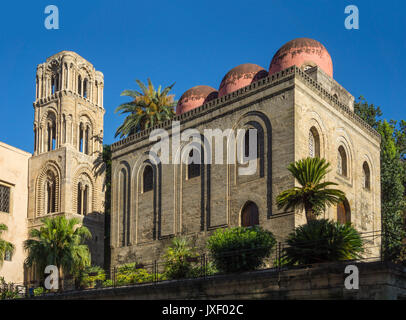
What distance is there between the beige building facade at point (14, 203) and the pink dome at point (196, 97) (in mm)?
15428

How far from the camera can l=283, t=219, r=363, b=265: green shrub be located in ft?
59.2

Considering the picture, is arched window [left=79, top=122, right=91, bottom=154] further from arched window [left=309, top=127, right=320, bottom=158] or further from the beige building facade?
arched window [left=309, top=127, right=320, bottom=158]

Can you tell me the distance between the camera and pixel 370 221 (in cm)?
3209

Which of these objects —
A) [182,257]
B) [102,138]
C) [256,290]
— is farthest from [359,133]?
[102,138]

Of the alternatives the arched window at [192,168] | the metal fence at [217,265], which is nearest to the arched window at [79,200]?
the metal fence at [217,265]

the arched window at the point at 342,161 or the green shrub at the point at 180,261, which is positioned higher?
the arched window at the point at 342,161

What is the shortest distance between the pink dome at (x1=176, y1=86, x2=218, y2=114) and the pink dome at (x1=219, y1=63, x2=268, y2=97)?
2.23 metres

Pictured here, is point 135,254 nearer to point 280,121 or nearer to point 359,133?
point 280,121

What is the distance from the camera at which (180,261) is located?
2488 cm

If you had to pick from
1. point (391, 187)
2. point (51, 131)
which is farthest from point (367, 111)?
point (51, 131)

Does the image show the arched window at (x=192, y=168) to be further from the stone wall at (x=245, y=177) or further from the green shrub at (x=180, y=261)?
the green shrub at (x=180, y=261)

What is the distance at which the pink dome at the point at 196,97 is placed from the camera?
112 ft

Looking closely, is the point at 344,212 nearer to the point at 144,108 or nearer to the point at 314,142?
the point at 314,142
